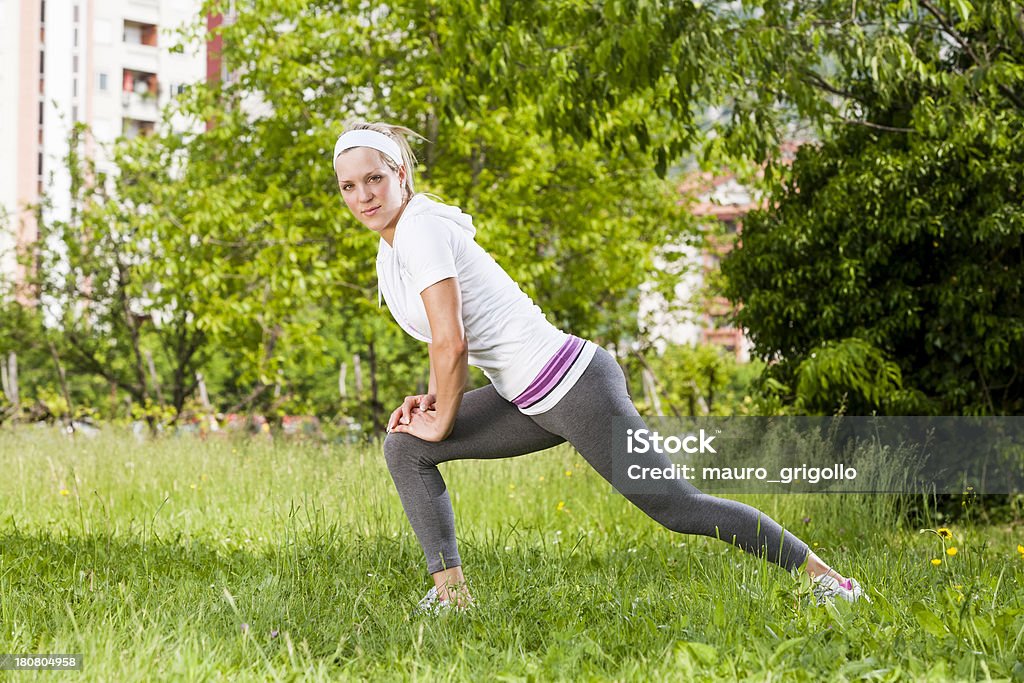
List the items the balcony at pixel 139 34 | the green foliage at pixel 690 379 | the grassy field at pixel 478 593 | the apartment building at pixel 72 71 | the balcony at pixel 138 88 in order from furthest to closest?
the balcony at pixel 139 34 → the balcony at pixel 138 88 → the apartment building at pixel 72 71 → the green foliage at pixel 690 379 → the grassy field at pixel 478 593

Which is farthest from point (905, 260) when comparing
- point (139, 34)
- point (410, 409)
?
point (139, 34)

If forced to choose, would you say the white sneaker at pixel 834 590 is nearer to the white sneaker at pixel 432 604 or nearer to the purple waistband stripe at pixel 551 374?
the purple waistband stripe at pixel 551 374

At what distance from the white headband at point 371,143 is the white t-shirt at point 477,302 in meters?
0.18

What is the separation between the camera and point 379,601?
134 inches

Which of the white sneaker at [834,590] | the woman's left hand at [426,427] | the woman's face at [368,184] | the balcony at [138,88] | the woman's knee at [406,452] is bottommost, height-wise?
the white sneaker at [834,590]

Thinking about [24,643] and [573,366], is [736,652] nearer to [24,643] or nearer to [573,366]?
[573,366]

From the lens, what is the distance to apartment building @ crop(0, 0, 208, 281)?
40625 millimetres

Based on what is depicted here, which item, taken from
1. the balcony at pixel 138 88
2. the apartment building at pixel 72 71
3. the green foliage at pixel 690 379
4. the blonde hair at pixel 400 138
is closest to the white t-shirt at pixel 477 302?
the blonde hair at pixel 400 138

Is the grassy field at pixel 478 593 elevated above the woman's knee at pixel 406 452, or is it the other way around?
the woman's knee at pixel 406 452

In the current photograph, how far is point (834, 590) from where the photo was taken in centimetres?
314

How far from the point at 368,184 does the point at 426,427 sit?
0.77 metres

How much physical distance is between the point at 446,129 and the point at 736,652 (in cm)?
859

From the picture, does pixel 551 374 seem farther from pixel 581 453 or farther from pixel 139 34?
pixel 139 34

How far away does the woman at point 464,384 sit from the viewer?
3.16 meters
